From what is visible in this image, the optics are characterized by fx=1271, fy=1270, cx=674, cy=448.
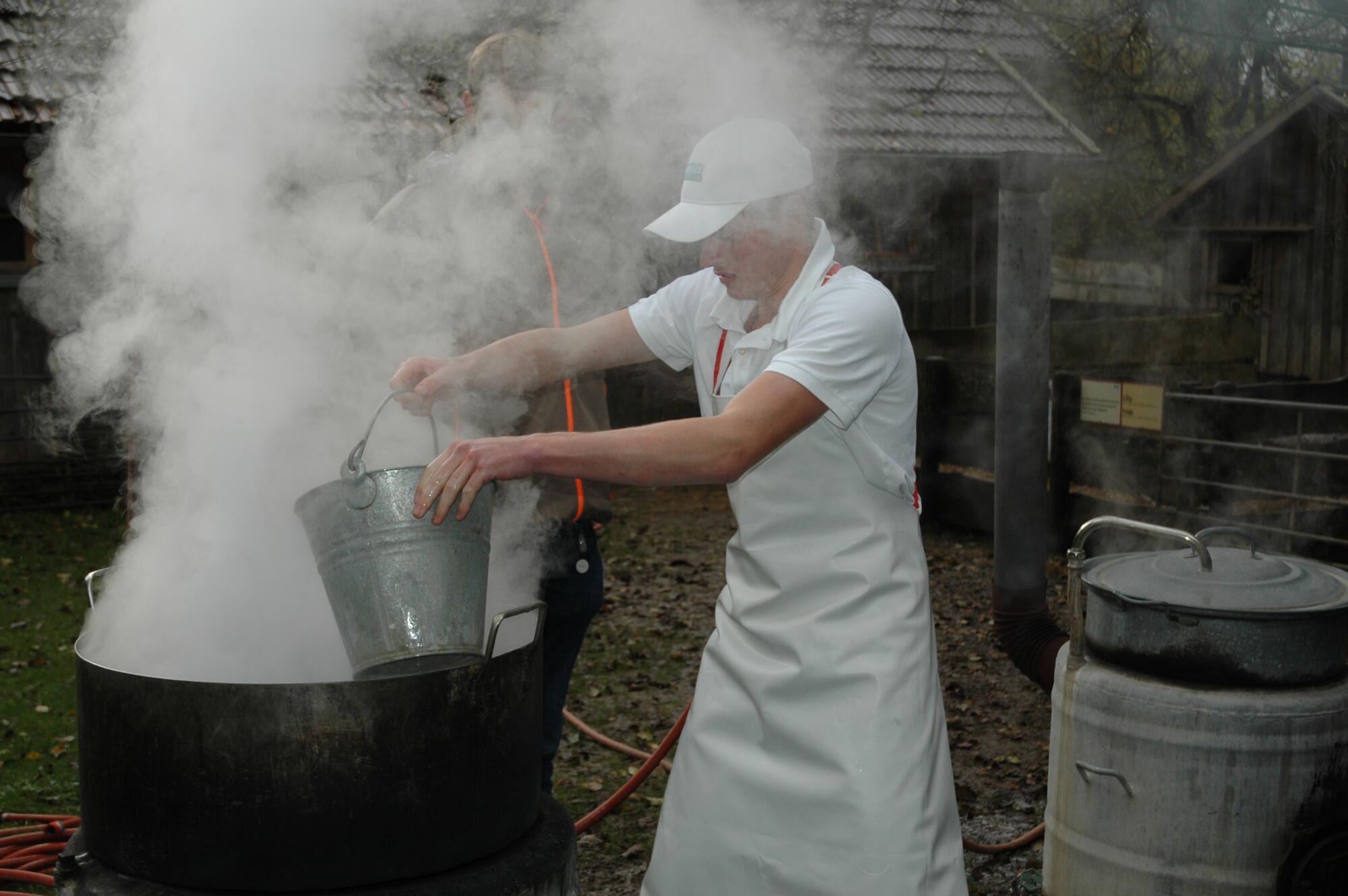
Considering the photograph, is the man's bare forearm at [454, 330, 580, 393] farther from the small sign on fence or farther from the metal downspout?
Answer: the small sign on fence

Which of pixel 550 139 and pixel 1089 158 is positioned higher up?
pixel 1089 158

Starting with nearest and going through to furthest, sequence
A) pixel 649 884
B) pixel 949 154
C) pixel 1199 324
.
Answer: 1. pixel 649 884
2. pixel 949 154
3. pixel 1199 324

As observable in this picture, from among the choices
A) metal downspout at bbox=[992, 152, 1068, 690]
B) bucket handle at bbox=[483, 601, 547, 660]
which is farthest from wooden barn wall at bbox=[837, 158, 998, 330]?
bucket handle at bbox=[483, 601, 547, 660]

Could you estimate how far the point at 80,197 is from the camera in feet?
11.9

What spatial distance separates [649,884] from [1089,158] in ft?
34.7

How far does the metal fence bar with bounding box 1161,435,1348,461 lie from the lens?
6836 mm

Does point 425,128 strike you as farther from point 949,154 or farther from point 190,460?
point 190,460

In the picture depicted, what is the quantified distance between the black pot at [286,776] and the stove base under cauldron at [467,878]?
0.03 m

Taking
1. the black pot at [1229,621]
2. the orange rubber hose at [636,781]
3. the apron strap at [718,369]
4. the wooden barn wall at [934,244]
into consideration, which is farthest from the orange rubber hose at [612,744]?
the wooden barn wall at [934,244]

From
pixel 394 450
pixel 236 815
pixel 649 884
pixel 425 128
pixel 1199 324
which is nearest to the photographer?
pixel 236 815

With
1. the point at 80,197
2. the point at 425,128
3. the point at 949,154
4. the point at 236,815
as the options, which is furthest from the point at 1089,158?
the point at 236,815

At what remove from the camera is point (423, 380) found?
3068 millimetres

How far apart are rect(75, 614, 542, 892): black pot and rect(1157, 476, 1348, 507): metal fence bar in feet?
20.1

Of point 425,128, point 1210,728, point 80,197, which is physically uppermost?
point 425,128
